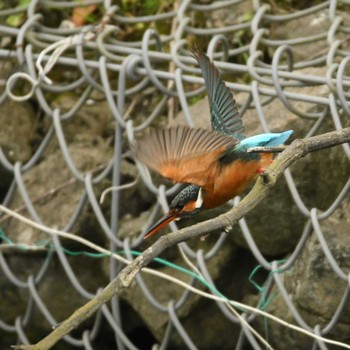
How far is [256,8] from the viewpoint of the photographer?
3105 millimetres

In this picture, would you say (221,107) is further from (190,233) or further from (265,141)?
(190,233)

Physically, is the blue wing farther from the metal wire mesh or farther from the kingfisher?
the metal wire mesh

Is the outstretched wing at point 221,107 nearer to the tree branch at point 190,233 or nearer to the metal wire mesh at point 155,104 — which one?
the metal wire mesh at point 155,104

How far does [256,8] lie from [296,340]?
1.02 m

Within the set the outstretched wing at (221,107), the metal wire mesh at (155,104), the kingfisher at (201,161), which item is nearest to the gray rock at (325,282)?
the metal wire mesh at (155,104)

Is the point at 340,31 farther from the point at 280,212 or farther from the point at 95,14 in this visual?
the point at 95,14

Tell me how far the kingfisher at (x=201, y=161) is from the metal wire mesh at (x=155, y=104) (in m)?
0.54

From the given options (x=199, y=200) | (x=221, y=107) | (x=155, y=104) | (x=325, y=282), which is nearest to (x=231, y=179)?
(x=199, y=200)

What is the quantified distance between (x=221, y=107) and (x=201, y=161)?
43 cm

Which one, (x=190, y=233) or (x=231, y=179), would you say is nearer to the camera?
(x=190, y=233)

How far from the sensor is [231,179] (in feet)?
6.20

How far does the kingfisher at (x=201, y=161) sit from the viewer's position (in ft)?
5.79

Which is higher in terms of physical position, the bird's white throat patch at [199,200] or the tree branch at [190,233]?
the tree branch at [190,233]

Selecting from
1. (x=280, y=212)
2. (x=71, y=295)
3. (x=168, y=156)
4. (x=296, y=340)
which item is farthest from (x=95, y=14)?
(x=168, y=156)
